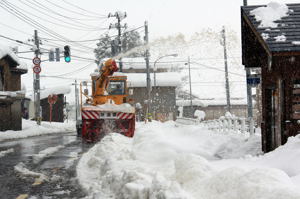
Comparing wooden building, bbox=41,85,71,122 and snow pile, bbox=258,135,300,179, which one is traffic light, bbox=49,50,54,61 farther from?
snow pile, bbox=258,135,300,179

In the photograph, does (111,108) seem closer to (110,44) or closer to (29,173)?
(29,173)

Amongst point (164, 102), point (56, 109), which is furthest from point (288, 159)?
point (164, 102)

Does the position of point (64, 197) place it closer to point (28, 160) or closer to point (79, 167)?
point (79, 167)

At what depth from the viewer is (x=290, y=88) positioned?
419 inches

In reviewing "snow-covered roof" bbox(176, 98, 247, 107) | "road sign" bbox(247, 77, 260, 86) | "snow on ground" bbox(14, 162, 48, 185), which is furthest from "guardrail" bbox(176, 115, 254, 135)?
"snow-covered roof" bbox(176, 98, 247, 107)

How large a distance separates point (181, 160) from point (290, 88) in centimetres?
540

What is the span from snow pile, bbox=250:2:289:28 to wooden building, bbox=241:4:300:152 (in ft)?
0.35

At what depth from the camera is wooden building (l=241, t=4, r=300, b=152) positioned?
33.9 feet

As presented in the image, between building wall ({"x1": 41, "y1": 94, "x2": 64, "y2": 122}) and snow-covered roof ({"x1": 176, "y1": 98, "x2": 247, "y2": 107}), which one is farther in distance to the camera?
snow-covered roof ({"x1": 176, "y1": 98, "x2": 247, "y2": 107})

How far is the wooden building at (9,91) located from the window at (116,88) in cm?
1207

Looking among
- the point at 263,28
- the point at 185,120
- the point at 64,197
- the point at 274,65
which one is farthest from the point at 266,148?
the point at 185,120

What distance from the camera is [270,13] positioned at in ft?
38.5

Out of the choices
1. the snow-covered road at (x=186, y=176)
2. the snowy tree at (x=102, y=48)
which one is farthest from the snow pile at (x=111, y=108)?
the snowy tree at (x=102, y=48)

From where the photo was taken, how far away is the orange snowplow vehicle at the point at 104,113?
1716cm
